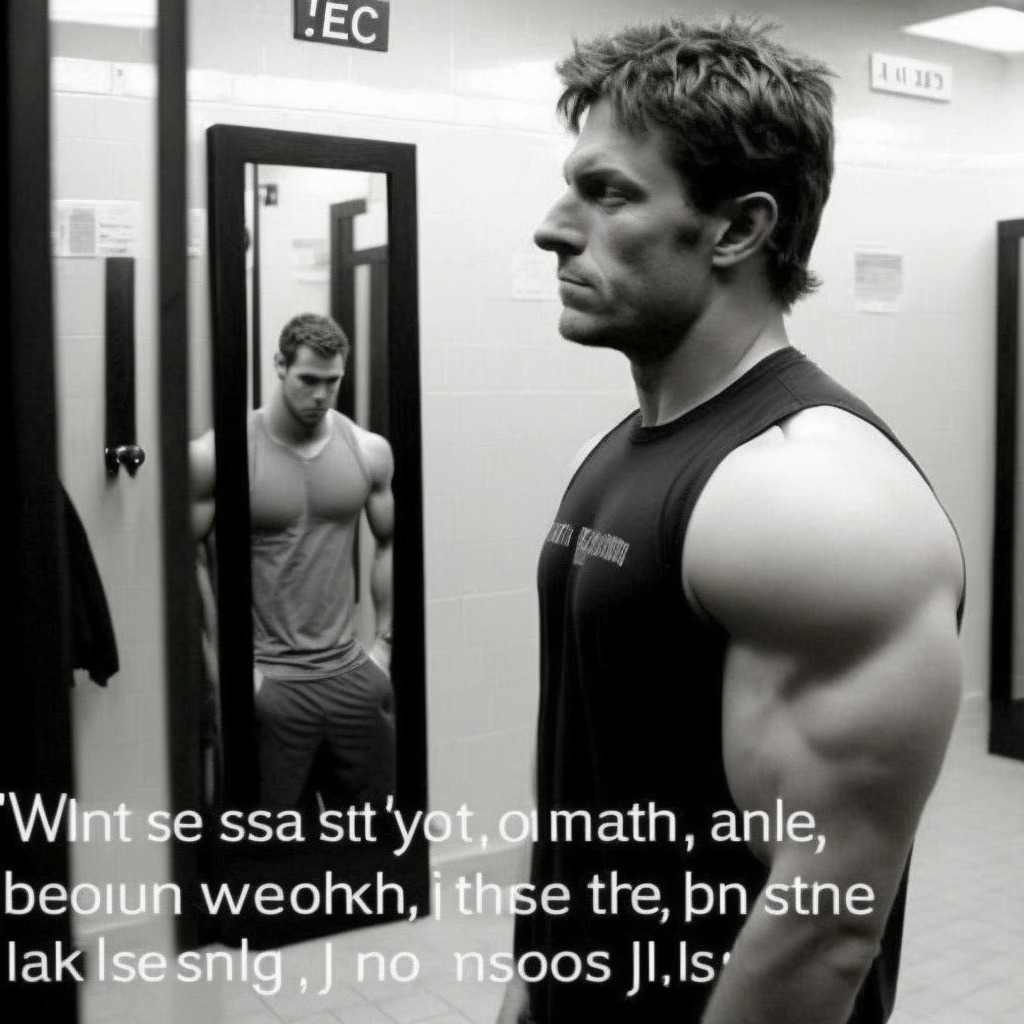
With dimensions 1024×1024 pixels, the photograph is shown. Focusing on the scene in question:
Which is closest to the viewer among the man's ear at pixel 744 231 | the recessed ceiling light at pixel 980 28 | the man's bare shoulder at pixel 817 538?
the man's bare shoulder at pixel 817 538

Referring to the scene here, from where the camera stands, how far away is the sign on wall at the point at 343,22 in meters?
3.09

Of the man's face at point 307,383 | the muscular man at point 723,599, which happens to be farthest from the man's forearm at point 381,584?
the muscular man at point 723,599

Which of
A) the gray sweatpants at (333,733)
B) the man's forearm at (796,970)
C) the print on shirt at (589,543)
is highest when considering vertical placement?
the print on shirt at (589,543)

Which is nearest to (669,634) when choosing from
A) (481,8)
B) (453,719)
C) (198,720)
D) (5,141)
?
(198,720)

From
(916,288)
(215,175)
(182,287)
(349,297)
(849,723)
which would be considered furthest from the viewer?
(916,288)

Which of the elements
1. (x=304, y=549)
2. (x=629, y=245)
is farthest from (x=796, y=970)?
(x=304, y=549)

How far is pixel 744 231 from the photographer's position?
4.09 ft

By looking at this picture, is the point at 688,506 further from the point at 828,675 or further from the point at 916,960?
the point at 916,960

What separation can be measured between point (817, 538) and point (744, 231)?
0.37m

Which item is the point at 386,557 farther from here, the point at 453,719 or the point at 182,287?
the point at 182,287

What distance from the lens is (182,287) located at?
660 millimetres

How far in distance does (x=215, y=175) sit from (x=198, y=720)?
2.44 m

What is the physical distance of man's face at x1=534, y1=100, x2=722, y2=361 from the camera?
1228 millimetres

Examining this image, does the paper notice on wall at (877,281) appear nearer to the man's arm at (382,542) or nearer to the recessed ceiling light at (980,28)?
the recessed ceiling light at (980,28)
